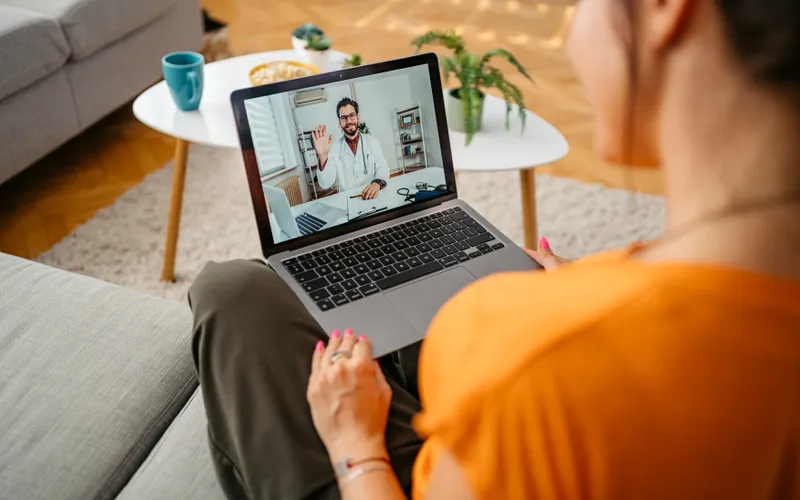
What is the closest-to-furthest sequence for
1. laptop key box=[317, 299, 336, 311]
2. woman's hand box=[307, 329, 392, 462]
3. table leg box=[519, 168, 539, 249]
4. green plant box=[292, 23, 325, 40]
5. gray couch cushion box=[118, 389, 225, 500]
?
1. woman's hand box=[307, 329, 392, 462]
2. gray couch cushion box=[118, 389, 225, 500]
3. laptop key box=[317, 299, 336, 311]
4. table leg box=[519, 168, 539, 249]
5. green plant box=[292, 23, 325, 40]

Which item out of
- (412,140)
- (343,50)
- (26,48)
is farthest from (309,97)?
(343,50)

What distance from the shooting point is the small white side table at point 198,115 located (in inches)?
62.9

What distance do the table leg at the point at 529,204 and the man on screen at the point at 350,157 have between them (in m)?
0.61

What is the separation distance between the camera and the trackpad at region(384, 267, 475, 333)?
3.32ft

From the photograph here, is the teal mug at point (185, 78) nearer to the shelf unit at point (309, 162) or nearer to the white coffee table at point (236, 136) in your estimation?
the white coffee table at point (236, 136)

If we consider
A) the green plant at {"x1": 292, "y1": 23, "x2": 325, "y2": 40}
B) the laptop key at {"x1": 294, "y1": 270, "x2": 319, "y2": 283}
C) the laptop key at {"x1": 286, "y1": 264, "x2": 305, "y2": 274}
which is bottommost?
the laptop key at {"x1": 294, "y1": 270, "x2": 319, "y2": 283}

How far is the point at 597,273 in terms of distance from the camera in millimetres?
439

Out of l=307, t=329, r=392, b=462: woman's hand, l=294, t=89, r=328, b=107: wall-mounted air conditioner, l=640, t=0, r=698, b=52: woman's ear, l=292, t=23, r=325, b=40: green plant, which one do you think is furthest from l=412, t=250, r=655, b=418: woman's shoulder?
l=292, t=23, r=325, b=40: green plant

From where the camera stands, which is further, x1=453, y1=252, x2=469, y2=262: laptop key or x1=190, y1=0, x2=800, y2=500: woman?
x1=453, y1=252, x2=469, y2=262: laptop key

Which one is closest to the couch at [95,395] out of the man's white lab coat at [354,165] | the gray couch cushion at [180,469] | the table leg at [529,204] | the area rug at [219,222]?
the gray couch cushion at [180,469]

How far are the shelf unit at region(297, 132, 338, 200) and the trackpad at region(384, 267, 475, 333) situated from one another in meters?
0.22

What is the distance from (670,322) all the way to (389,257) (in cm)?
73

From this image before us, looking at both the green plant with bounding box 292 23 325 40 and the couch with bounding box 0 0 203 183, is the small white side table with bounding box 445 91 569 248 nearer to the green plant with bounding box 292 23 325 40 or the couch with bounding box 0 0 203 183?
the green plant with bounding box 292 23 325 40

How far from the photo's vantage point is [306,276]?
106 cm
